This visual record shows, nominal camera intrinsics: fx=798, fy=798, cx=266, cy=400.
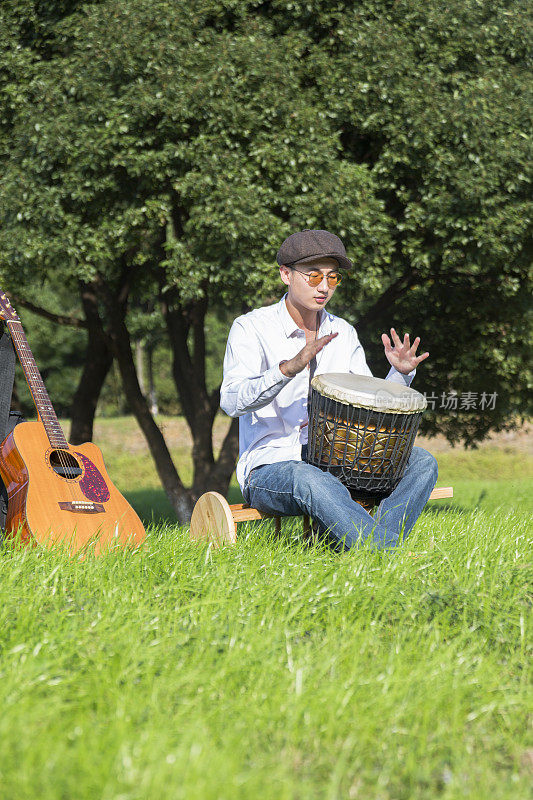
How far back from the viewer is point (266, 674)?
2727 millimetres

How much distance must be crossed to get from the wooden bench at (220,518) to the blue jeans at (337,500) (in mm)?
104

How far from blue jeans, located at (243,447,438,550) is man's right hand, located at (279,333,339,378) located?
521mm

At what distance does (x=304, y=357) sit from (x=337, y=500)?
73 cm

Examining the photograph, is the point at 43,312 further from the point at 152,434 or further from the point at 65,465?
the point at 65,465

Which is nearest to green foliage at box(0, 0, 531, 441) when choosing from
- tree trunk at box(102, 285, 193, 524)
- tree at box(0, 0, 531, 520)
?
tree at box(0, 0, 531, 520)

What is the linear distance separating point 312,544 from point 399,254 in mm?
5745

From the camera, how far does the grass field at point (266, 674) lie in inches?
85.2

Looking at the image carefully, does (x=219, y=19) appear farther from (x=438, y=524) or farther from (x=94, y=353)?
(x=438, y=524)

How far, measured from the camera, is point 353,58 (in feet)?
26.4

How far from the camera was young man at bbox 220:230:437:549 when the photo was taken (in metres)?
3.93

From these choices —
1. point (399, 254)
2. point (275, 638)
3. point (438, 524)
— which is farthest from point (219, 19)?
point (275, 638)

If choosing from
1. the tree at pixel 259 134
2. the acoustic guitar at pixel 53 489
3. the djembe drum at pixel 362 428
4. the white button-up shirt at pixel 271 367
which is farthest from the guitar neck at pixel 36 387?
the tree at pixel 259 134

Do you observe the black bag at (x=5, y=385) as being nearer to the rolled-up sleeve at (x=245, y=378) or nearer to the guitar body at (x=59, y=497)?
the guitar body at (x=59, y=497)

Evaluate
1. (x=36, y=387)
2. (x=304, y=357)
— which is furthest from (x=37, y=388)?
(x=304, y=357)
